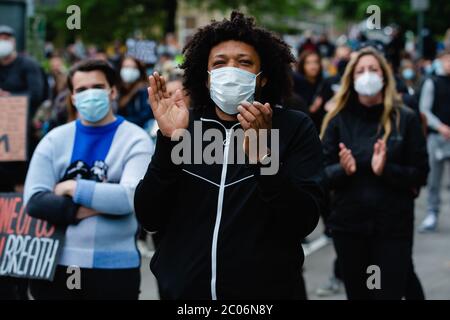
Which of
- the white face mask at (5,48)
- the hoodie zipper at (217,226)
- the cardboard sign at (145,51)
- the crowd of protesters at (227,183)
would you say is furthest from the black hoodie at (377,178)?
the cardboard sign at (145,51)

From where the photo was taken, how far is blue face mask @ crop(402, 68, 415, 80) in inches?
757

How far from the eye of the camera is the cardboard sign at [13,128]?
21.7ft

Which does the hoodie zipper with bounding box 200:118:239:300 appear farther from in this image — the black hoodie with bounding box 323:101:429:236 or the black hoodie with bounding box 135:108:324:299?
the black hoodie with bounding box 323:101:429:236

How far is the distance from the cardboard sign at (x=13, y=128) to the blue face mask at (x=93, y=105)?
5.26 feet

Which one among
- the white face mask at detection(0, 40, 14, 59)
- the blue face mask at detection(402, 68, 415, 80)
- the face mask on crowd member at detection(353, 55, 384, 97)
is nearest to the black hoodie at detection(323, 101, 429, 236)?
the face mask on crowd member at detection(353, 55, 384, 97)

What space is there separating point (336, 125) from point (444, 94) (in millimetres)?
5186

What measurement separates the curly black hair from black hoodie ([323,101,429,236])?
191 cm

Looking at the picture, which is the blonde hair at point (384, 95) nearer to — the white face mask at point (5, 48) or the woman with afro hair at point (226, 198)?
the woman with afro hair at point (226, 198)

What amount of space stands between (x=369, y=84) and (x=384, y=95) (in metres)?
0.13

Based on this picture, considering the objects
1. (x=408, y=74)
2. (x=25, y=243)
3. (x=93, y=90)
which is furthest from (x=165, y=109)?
(x=408, y=74)

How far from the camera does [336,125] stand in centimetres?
588

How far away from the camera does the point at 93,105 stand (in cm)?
503
